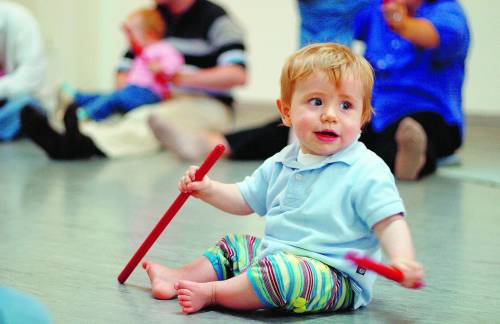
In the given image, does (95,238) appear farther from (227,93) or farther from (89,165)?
(227,93)

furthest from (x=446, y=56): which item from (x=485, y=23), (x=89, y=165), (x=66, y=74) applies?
(x=66, y=74)

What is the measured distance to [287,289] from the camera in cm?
85

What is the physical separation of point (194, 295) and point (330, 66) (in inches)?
11.8

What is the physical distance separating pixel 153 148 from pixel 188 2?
0.45m

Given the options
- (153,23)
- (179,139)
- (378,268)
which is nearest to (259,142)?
(179,139)

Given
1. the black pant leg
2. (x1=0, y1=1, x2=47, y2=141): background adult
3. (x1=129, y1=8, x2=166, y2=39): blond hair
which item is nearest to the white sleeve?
(x1=0, y1=1, x2=47, y2=141): background adult

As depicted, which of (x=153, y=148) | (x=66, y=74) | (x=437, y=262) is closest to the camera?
(x=437, y=262)

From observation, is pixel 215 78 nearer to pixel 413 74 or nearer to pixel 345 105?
pixel 413 74

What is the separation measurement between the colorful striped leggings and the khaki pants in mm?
1225

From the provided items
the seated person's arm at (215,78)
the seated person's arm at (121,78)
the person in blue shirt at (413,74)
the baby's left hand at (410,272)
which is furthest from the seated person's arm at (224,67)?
the baby's left hand at (410,272)

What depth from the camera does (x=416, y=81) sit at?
1837 millimetres

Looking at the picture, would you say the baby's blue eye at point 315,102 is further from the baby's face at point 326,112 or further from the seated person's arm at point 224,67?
the seated person's arm at point 224,67

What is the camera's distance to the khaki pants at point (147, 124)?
7.00 ft

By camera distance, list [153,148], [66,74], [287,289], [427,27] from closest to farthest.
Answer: [287,289] → [427,27] → [153,148] → [66,74]
